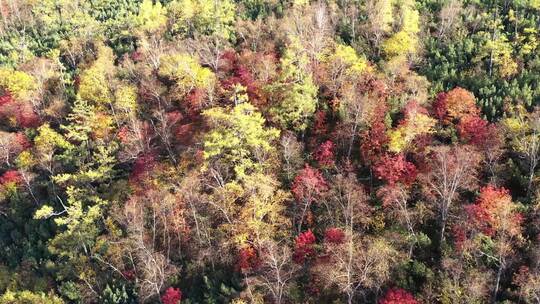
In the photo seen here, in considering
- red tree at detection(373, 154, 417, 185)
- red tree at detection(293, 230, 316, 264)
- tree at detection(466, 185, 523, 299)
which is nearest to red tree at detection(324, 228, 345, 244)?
red tree at detection(293, 230, 316, 264)

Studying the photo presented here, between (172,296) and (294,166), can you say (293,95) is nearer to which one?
(294,166)

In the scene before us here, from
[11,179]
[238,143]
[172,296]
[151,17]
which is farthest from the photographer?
[151,17]

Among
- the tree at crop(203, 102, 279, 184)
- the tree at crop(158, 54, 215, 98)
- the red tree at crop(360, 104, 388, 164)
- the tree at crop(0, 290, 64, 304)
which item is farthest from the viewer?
the tree at crop(158, 54, 215, 98)

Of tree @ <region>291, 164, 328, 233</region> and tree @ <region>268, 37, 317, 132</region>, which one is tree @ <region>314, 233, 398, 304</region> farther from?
tree @ <region>268, 37, 317, 132</region>

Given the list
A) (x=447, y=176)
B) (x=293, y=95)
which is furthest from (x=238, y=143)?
(x=447, y=176)

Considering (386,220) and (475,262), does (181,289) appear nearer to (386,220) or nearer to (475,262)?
(386,220)

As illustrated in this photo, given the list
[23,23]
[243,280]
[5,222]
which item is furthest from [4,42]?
[243,280]

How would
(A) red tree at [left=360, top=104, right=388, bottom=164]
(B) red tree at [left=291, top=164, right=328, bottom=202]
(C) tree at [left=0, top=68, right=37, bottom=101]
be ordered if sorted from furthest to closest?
(C) tree at [left=0, top=68, right=37, bottom=101] → (A) red tree at [left=360, top=104, right=388, bottom=164] → (B) red tree at [left=291, top=164, right=328, bottom=202]

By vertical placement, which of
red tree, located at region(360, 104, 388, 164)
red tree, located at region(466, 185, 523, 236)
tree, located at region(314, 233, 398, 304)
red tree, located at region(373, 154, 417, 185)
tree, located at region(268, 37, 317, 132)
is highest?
tree, located at region(268, 37, 317, 132)
